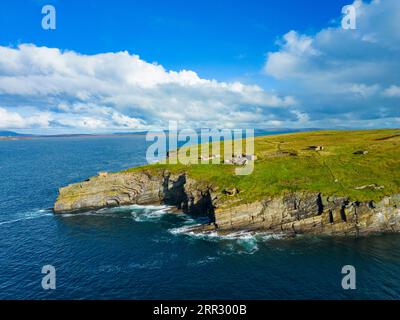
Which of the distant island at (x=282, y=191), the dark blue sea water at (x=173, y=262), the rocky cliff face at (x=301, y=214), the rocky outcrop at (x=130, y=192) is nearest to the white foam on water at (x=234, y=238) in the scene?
the dark blue sea water at (x=173, y=262)

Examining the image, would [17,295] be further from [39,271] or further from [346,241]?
[346,241]

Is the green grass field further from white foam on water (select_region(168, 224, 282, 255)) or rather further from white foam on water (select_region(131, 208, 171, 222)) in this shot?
white foam on water (select_region(131, 208, 171, 222))

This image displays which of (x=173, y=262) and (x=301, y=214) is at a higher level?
(x=301, y=214)

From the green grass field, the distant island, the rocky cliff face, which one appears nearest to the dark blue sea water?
the rocky cliff face

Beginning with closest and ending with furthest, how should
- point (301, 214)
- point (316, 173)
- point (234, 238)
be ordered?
point (234, 238) < point (301, 214) < point (316, 173)

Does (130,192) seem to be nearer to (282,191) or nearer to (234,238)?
(234,238)

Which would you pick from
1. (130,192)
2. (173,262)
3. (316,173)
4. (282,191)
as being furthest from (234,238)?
(130,192)

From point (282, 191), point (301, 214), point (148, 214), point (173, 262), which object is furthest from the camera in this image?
point (148, 214)
